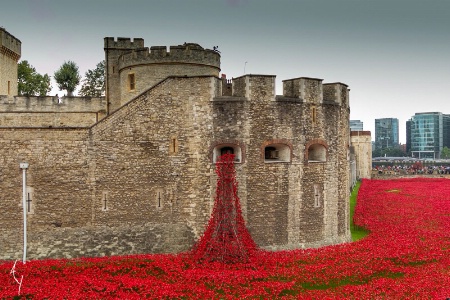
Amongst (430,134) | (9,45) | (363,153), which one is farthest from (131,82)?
(430,134)

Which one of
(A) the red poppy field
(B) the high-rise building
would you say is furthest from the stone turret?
(B) the high-rise building

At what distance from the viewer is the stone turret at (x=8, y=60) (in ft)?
96.1

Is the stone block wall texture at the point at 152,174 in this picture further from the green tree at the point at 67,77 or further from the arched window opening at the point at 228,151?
the green tree at the point at 67,77

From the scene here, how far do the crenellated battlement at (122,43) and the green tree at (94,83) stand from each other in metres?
23.6

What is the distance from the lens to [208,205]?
61.6ft

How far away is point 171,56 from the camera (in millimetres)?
22484

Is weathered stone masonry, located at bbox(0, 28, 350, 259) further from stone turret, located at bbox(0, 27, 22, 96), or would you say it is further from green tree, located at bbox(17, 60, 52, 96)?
green tree, located at bbox(17, 60, 52, 96)

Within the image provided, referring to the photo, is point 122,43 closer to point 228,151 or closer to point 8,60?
point 8,60

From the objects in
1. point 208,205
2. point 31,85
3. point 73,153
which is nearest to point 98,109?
point 73,153

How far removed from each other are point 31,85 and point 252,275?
34.5 m

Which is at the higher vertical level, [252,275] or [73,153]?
[73,153]

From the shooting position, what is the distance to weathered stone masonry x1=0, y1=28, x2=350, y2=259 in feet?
59.6

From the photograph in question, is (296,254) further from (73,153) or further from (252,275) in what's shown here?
(73,153)

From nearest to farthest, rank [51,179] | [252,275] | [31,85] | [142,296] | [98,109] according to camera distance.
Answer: [142,296] → [252,275] → [51,179] → [98,109] → [31,85]
